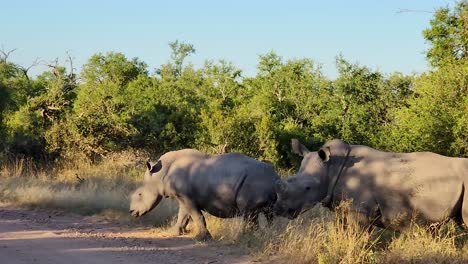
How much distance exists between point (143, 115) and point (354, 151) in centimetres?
1250

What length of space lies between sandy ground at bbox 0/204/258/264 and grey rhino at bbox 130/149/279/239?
0.53m

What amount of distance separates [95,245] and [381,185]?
419 centimetres

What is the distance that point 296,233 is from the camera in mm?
7805

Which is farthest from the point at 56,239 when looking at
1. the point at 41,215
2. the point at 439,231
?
the point at 439,231

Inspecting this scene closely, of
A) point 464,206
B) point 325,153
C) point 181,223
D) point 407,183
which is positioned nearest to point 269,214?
point 181,223

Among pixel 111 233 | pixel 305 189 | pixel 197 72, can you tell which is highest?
pixel 197 72

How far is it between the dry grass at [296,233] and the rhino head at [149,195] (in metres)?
0.55

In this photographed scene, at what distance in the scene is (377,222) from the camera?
7098 mm

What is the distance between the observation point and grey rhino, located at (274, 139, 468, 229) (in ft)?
22.3

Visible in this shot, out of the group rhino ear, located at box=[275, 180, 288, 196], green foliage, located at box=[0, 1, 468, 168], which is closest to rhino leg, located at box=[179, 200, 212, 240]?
rhino ear, located at box=[275, 180, 288, 196]

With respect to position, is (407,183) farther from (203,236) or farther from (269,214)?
(203,236)

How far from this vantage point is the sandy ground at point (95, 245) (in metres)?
7.80

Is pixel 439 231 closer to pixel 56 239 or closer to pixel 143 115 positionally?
pixel 56 239

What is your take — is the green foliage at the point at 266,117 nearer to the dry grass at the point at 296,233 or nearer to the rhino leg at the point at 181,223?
the dry grass at the point at 296,233
